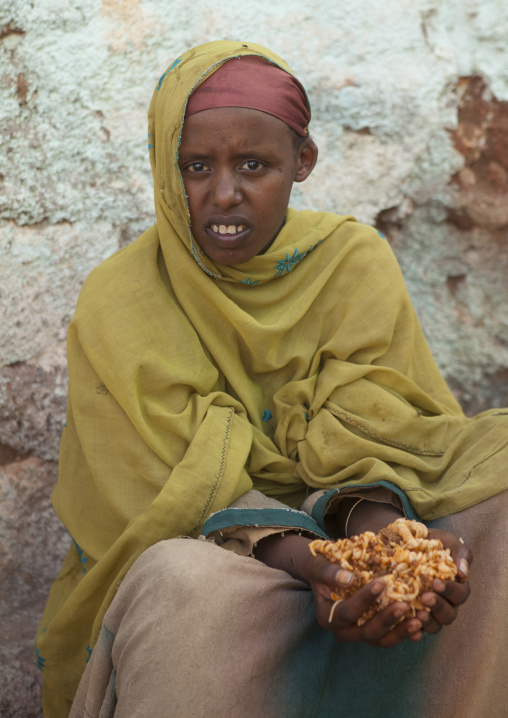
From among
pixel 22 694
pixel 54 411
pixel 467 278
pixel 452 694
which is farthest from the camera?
pixel 467 278

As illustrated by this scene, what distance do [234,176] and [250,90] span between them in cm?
20

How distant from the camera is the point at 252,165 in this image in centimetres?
178

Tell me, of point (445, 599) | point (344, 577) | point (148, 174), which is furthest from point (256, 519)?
point (148, 174)

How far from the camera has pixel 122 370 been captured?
1.75m

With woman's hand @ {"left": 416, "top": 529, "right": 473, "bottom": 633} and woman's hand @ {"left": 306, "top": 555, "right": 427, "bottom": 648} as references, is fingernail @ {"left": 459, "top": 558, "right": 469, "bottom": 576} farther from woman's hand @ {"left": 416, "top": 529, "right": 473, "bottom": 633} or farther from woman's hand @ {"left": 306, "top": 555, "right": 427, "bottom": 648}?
woman's hand @ {"left": 306, "top": 555, "right": 427, "bottom": 648}

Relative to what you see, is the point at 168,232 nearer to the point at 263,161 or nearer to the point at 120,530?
the point at 263,161

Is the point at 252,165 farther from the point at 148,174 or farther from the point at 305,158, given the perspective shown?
the point at 148,174

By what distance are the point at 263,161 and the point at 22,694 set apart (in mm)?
1734

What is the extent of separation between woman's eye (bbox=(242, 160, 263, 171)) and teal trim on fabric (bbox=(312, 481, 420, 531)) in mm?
791

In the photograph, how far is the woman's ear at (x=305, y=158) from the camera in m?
1.95

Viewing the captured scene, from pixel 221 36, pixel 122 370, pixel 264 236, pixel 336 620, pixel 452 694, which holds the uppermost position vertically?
pixel 221 36

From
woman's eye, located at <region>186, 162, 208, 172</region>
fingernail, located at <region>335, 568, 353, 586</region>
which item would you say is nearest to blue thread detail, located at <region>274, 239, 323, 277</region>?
woman's eye, located at <region>186, 162, 208, 172</region>

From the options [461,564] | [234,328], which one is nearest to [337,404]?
[234,328]

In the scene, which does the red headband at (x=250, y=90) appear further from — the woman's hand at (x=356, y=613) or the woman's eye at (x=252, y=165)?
the woman's hand at (x=356, y=613)
